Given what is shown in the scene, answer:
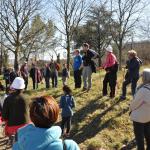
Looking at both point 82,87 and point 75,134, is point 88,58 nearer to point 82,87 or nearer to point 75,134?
point 82,87

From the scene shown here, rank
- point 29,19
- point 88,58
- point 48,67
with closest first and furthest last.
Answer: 1. point 88,58
2. point 48,67
3. point 29,19

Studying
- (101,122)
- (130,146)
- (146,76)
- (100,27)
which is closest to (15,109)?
(146,76)

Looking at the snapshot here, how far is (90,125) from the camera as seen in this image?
12.7m

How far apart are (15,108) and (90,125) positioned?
486 centimetres

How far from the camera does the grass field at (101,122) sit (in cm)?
1155

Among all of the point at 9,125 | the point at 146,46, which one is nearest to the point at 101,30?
the point at 146,46

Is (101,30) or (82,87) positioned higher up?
(101,30)

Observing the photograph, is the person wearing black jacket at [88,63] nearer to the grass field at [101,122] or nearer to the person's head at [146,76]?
the grass field at [101,122]

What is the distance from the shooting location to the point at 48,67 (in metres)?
21.5

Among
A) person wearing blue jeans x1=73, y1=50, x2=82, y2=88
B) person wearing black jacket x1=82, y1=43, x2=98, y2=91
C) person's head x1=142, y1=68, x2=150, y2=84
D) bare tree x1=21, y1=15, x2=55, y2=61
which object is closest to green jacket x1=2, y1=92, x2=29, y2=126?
person's head x1=142, y1=68, x2=150, y2=84

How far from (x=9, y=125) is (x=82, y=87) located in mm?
9089

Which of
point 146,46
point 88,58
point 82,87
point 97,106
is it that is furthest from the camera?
point 146,46

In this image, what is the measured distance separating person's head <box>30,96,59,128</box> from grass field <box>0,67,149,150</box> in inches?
285

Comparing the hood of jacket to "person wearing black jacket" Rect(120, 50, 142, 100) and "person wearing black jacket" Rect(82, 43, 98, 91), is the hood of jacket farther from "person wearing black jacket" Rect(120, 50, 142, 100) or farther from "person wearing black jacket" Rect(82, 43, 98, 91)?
"person wearing black jacket" Rect(82, 43, 98, 91)
